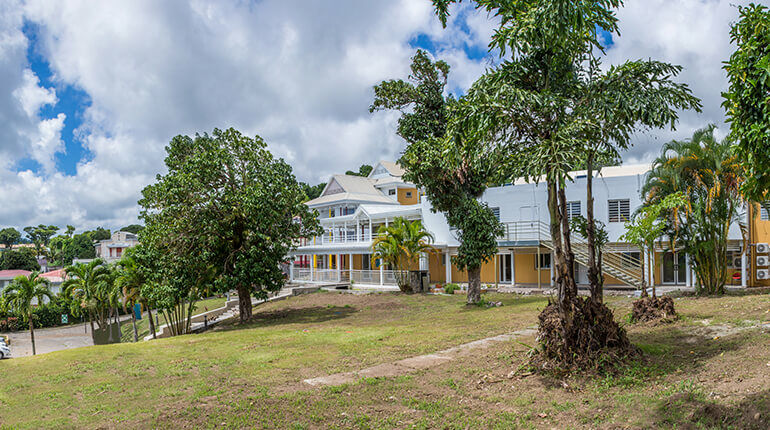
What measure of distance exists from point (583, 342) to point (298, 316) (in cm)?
1642

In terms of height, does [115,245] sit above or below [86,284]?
above

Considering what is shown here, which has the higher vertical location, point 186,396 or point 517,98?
point 517,98

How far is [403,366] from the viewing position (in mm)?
9289

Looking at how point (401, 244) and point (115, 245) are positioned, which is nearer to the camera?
point (401, 244)

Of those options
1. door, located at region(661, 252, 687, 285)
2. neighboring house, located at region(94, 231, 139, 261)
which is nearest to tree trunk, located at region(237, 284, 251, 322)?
door, located at region(661, 252, 687, 285)

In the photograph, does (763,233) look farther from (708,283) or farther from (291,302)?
(291,302)

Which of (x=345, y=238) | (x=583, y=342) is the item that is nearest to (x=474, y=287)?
(x=583, y=342)

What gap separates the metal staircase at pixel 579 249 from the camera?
2333 centimetres

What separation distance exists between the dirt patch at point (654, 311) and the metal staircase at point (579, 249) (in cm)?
887

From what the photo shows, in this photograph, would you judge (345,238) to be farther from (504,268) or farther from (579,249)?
(579,249)

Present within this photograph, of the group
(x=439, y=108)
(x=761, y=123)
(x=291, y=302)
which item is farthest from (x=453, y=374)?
(x=291, y=302)

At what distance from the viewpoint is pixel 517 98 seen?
820 centimetres

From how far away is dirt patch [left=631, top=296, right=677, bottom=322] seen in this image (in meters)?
12.1

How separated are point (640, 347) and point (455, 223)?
12.4 metres
